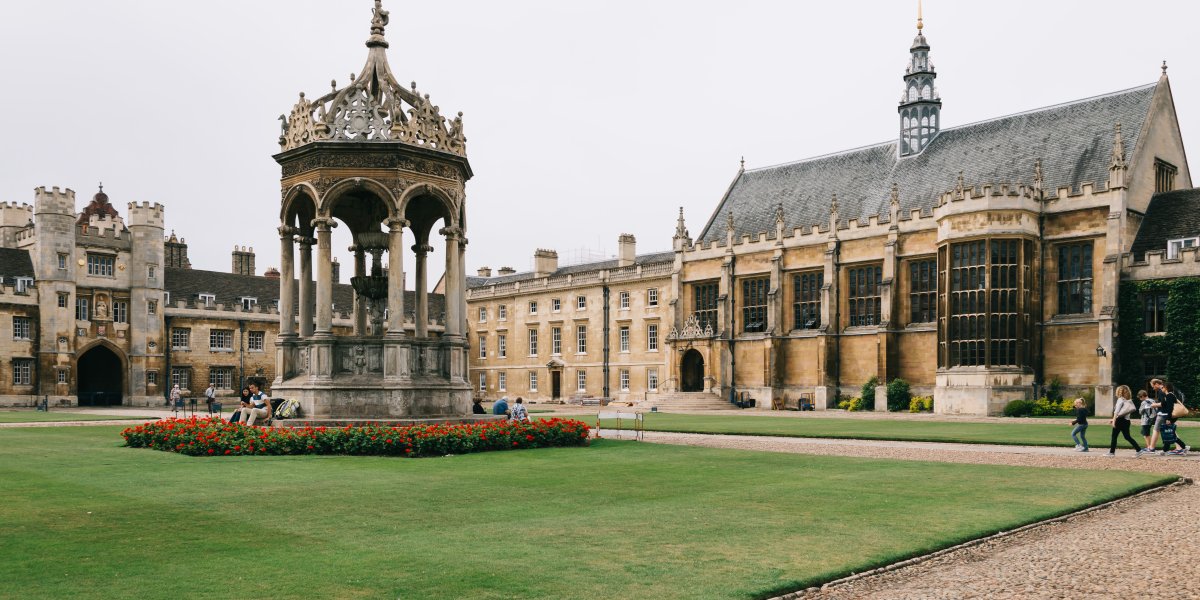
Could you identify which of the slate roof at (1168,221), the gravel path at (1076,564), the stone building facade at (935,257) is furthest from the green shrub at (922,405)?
the gravel path at (1076,564)

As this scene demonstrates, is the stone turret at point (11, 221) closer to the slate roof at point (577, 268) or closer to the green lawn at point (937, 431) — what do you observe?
the slate roof at point (577, 268)

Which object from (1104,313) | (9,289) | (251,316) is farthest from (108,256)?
(1104,313)

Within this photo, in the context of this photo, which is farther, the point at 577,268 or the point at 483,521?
the point at 577,268

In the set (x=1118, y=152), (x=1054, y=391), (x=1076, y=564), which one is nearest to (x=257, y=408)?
(x=1076, y=564)

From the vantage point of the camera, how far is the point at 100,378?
6169cm

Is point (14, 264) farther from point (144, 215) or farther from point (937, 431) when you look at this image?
point (937, 431)

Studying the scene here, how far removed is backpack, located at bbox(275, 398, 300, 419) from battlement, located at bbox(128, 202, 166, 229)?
46.6 m

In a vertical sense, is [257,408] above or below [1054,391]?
above

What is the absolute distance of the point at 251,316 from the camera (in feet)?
219

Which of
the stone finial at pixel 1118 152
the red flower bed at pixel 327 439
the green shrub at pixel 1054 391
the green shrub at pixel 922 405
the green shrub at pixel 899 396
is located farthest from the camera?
the green shrub at pixel 899 396

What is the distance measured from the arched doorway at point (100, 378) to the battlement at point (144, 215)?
8365 millimetres

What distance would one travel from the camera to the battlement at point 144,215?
61.3m

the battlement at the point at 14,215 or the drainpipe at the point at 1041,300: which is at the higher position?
the battlement at the point at 14,215

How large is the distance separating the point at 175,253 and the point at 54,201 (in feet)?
48.4
